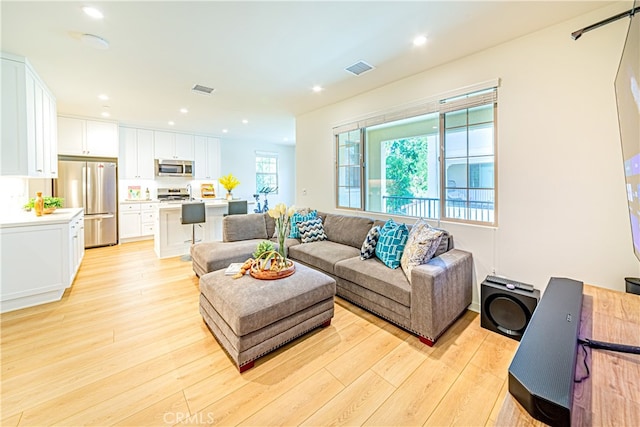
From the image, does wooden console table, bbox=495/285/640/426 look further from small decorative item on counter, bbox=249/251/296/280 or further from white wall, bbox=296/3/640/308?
small decorative item on counter, bbox=249/251/296/280

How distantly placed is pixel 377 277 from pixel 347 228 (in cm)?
130

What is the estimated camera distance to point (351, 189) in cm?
428

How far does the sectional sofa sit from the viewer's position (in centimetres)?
219

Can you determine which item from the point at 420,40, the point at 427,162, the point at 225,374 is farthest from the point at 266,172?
the point at 225,374

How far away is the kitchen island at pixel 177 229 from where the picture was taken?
4.77 metres

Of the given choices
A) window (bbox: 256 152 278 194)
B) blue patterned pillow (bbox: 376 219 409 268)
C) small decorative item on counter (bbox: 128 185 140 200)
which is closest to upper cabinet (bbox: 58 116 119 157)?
small decorative item on counter (bbox: 128 185 140 200)

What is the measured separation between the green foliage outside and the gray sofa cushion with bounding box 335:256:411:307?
217 cm

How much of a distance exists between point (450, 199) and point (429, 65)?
1552 millimetres

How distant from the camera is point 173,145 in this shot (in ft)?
21.7

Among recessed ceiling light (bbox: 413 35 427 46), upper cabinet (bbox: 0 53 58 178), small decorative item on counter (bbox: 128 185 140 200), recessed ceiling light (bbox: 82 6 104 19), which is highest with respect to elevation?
recessed ceiling light (bbox: 413 35 427 46)

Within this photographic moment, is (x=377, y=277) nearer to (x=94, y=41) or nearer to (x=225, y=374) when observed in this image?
(x=225, y=374)

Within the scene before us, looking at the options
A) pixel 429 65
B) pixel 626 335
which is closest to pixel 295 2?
pixel 429 65

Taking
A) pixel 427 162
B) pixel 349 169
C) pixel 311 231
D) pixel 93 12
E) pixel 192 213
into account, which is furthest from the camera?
pixel 427 162

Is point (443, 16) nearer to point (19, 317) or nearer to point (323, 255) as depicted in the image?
point (323, 255)
